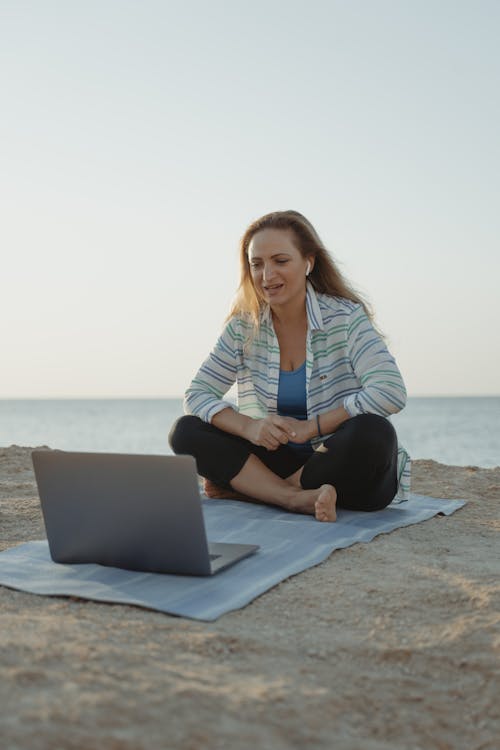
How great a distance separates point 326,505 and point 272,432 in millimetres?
376

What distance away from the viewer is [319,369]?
354 centimetres

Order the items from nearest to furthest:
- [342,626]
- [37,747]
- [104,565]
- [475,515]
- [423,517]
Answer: [37,747] → [342,626] → [104,565] → [423,517] → [475,515]

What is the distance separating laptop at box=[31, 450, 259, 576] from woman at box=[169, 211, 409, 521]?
0.92 metres

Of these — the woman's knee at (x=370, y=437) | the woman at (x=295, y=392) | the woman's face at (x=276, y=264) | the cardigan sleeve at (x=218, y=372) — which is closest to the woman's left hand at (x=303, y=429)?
the woman at (x=295, y=392)

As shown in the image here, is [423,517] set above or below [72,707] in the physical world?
below

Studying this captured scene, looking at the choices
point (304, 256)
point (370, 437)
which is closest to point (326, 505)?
point (370, 437)

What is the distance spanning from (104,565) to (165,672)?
956 mm

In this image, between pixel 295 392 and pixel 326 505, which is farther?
pixel 295 392

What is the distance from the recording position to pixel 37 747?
1181 mm

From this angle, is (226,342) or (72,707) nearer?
(72,707)

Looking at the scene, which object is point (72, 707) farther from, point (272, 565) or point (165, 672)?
point (272, 565)

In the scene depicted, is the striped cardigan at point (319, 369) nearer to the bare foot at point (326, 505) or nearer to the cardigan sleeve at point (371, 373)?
the cardigan sleeve at point (371, 373)

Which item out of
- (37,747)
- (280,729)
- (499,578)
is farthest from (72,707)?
(499,578)

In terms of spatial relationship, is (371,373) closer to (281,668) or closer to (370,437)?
(370,437)
